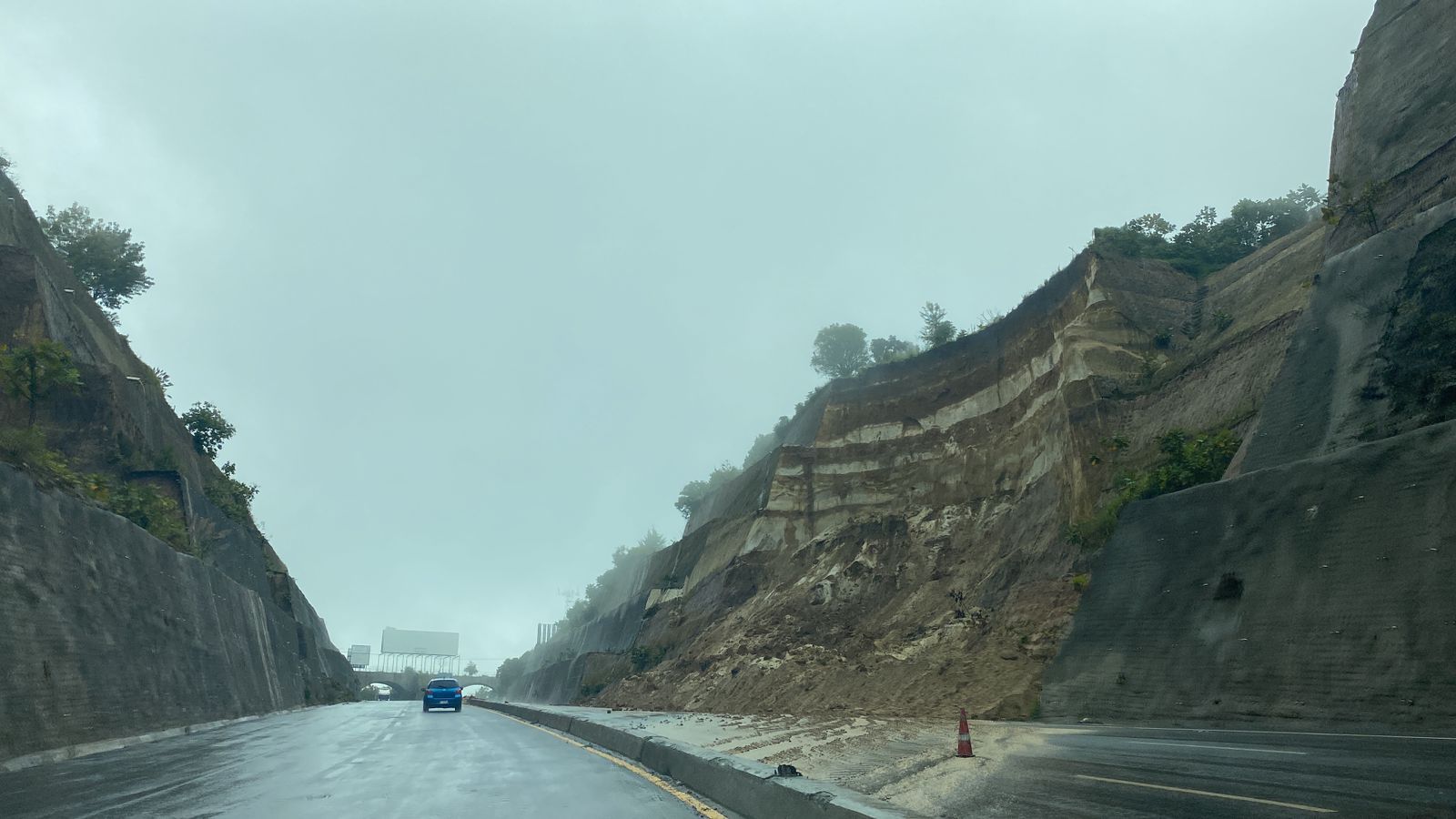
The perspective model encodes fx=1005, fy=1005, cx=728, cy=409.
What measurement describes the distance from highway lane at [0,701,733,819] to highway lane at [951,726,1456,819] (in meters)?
3.55

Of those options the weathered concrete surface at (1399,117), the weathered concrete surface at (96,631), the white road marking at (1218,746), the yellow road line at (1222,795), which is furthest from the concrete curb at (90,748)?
the weathered concrete surface at (1399,117)

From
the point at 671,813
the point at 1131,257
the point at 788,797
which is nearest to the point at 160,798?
the point at 671,813

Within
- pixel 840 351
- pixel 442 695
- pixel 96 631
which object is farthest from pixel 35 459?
pixel 840 351

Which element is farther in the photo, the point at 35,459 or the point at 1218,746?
the point at 35,459

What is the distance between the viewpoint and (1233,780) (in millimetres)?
9609

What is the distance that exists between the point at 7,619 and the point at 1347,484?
78.5 ft

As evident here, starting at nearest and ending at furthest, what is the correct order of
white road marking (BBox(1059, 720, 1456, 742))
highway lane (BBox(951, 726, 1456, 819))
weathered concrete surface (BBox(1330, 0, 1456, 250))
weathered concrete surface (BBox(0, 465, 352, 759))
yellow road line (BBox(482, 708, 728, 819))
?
highway lane (BBox(951, 726, 1456, 819)) < yellow road line (BBox(482, 708, 728, 819)) < white road marking (BBox(1059, 720, 1456, 742)) < weathered concrete surface (BBox(0, 465, 352, 759)) < weathered concrete surface (BBox(1330, 0, 1456, 250))

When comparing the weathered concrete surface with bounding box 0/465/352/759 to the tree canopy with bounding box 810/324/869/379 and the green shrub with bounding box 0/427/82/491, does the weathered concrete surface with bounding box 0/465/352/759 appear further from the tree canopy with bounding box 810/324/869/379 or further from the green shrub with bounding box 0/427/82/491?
the tree canopy with bounding box 810/324/869/379

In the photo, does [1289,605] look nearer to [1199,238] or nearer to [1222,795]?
[1222,795]

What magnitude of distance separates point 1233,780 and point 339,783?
988 cm

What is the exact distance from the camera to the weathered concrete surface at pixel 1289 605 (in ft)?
51.6

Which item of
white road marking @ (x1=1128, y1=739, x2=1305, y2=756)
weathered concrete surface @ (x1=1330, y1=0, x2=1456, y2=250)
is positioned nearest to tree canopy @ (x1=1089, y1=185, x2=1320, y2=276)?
weathered concrete surface @ (x1=1330, y1=0, x2=1456, y2=250)

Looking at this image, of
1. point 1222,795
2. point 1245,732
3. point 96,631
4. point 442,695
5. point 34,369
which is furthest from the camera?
point 442,695

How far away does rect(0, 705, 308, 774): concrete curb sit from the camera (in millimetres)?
15301
